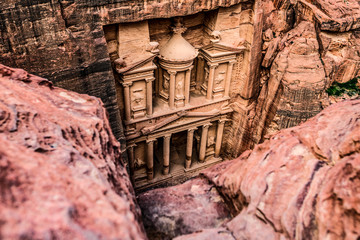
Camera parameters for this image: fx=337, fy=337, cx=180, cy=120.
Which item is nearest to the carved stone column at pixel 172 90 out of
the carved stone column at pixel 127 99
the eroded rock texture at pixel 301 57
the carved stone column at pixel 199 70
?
the carved stone column at pixel 127 99

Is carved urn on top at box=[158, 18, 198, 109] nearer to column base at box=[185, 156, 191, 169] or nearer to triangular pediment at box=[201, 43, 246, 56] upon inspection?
triangular pediment at box=[201, 43, 246, 56]

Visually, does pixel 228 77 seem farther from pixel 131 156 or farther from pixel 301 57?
pixel 131 156

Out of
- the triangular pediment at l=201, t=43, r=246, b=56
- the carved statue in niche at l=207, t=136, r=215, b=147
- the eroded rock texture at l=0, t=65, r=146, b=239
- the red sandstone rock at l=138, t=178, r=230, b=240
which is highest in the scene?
the eroded rock texture at l=0, t=65, r=146, b=239

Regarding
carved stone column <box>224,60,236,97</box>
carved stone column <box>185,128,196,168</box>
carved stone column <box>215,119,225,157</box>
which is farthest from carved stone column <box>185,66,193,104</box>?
carved stone column <box>215,119,225,157</box>

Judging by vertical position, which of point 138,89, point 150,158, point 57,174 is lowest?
point 150,158

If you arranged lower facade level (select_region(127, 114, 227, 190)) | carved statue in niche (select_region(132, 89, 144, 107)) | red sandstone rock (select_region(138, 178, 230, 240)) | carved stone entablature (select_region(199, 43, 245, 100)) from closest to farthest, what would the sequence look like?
red sandstone rock (select_region(138, 178, 230, 240)), carved statue in niche (select_region(132, 89, 144, 107)), carved stone entablature (select_region(199, 43, 245, 100)), lower facade level (select_region(127, 114, 227, 190))

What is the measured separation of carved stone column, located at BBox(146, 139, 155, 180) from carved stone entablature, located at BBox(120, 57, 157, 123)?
3.70 ft

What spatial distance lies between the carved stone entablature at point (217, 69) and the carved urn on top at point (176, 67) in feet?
2.27

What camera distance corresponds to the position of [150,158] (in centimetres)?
1209

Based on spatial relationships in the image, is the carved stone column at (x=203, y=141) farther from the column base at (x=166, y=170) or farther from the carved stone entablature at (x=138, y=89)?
the carved stone entablature at (x=138, y=89)

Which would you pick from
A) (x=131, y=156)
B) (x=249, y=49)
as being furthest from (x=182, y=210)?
(x=249, y=49)

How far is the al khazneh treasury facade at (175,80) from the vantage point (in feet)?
33.5

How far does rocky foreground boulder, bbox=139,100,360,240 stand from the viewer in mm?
3162

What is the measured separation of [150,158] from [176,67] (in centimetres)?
342
